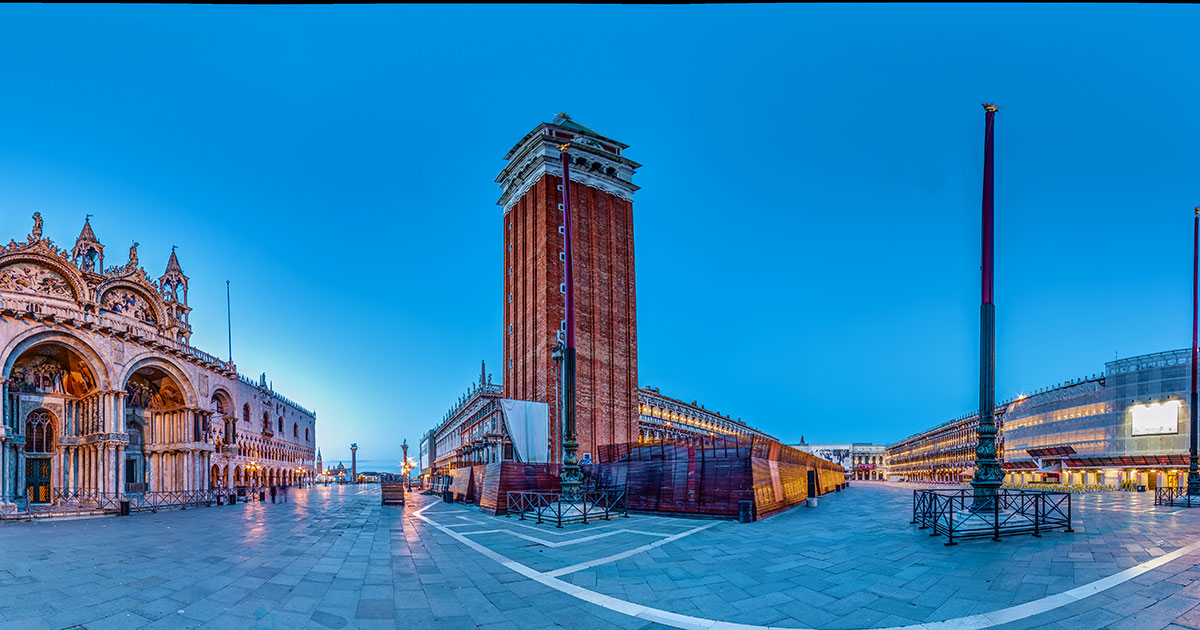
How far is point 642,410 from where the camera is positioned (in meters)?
76.8

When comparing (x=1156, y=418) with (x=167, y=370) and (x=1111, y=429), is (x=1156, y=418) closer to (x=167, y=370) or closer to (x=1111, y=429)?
(x=1111, y=429)

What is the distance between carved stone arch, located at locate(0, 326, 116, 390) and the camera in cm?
3133

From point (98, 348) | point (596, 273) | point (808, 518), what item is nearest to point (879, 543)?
point (808, 518)

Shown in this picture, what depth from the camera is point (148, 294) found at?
146ft

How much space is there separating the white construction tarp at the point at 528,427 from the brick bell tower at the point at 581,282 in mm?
940

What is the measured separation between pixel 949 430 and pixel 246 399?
129 meters

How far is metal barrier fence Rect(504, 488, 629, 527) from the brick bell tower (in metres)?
21.2

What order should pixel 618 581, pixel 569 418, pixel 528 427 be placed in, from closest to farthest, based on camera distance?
pixel 618 581 < pixel 569 418 < pixel 528 427

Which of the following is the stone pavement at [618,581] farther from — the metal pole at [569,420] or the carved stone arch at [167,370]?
the carved stone arch at [167,370]

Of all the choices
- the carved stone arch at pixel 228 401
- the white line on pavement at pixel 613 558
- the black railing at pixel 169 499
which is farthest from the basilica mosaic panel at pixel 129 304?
the white line on pavement at pixel 613 558

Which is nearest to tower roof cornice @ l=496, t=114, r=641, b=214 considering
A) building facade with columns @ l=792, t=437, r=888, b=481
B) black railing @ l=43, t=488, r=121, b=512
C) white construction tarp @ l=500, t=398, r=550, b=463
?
white construction tarp @ l=500, t=398, r=550, b=463

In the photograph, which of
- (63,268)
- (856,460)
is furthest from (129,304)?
(856,460)

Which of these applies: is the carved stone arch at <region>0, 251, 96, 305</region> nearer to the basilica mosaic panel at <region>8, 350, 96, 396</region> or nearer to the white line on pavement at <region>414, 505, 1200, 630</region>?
the basilica mosaic panel at <region>8, 350, 96, 396</region>

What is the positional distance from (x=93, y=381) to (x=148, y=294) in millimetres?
10243
